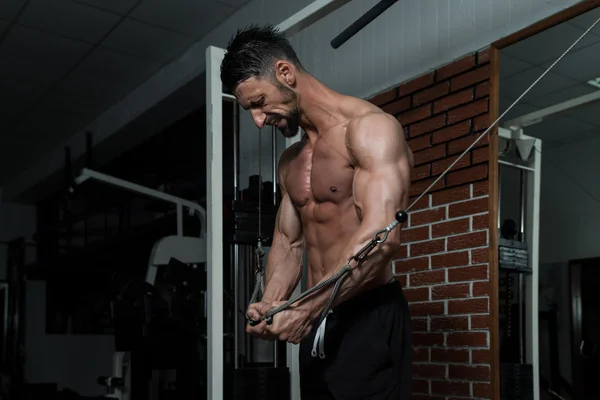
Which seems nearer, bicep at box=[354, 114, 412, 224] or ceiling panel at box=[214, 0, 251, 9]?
bicep at box=[354, 114, 412, 224]

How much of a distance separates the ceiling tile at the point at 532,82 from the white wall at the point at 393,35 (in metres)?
0.18

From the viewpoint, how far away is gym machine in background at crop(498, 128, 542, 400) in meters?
2.20

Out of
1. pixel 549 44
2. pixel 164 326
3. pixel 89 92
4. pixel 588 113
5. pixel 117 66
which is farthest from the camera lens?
pixel 89 92

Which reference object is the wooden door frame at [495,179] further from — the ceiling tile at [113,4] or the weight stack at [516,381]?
the ceiling tile at [113,4]

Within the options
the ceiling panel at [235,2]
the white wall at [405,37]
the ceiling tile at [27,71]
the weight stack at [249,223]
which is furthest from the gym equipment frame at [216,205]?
the ceiling tile at [27,71]

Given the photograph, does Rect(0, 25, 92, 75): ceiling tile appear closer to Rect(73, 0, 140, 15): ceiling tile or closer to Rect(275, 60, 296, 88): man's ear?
Rect(73, 0, 140, 15): ceiling tile

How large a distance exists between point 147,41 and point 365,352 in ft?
11.1

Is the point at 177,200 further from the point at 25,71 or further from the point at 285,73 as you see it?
the point at 285,73

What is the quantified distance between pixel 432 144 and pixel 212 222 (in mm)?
910

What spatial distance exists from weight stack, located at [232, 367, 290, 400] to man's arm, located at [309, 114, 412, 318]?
1.04 m

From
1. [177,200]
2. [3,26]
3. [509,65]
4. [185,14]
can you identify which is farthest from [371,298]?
[3,26]

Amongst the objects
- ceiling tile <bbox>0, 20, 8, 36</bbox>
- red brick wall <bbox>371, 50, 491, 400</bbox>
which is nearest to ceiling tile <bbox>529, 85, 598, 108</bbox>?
red brick wall <bbox>371, 50, 491, 400</bbox>

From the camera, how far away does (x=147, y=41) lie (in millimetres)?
4547

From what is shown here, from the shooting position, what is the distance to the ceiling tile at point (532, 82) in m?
2.16
